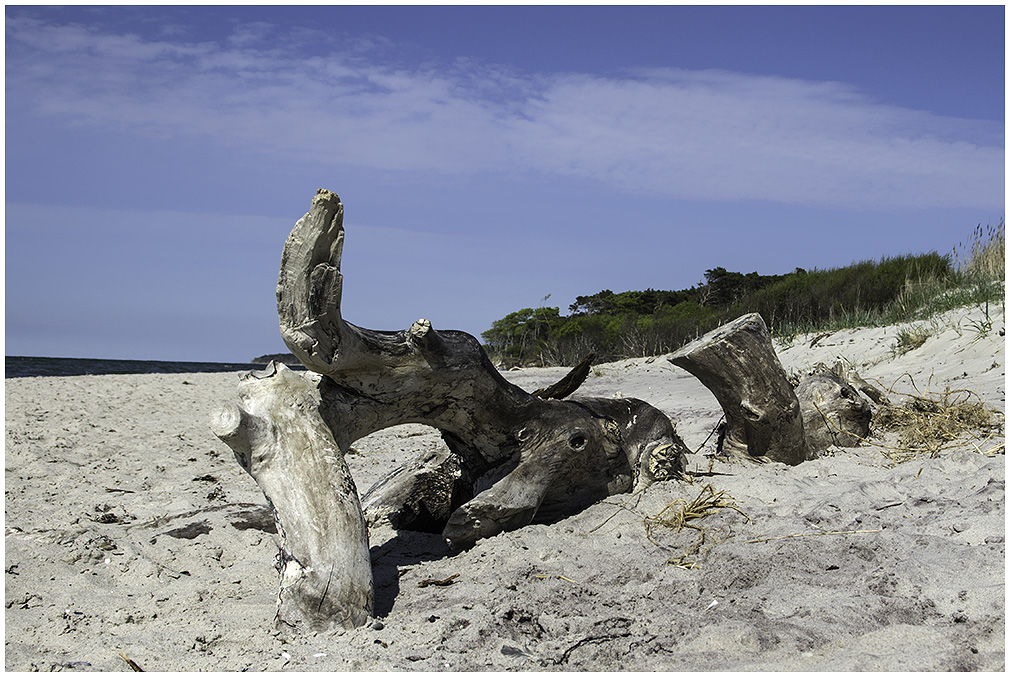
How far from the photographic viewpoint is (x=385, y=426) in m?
3.87

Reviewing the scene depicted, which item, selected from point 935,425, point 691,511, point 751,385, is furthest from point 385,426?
point 935,425

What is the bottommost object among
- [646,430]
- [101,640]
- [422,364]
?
[101,640]

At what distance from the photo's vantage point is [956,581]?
9.85 feet

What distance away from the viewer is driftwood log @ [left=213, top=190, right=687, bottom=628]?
305 centimetres

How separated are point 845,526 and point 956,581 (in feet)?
2.33

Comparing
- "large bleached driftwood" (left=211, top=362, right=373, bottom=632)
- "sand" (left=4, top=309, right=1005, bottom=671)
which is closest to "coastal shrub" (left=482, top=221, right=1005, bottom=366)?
"sand" (left=4, top=309, right=1005, bottom=671)

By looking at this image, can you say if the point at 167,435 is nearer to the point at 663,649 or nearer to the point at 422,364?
the point at 422,364

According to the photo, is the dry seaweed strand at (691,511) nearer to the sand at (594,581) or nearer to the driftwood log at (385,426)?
the sand at (594,581)

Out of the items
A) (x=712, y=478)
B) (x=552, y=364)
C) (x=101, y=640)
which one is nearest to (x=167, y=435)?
(x=101, y=640)

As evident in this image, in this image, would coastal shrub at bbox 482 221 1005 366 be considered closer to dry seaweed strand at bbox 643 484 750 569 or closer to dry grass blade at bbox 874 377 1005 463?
dry grass blade at bbox 874 377 1005 463

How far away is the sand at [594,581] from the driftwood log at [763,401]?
0.50 feet

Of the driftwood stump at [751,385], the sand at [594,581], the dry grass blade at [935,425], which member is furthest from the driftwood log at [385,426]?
the dry grass blade at [935,425]

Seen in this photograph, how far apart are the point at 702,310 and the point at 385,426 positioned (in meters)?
17.1

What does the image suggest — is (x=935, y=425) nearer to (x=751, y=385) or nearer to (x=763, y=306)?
(x=751, y=385)
